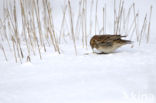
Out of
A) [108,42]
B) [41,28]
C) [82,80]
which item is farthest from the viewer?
[41,28]

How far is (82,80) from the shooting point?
54.9 inches

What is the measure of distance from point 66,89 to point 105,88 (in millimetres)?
248

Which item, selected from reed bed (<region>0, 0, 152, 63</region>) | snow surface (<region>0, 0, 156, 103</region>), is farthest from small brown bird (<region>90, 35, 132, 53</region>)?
reed bed (<region>0, 0, 152, 63</region>)

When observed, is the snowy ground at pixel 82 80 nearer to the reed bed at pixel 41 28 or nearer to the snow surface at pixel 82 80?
the snow surface at pixel 82 80

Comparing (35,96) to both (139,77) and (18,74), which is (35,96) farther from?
(139,77)

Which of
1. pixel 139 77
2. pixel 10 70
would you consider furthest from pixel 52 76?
pixel 139 77

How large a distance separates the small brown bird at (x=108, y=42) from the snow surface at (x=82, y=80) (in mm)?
108

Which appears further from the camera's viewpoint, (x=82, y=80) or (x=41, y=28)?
(x=41, y=28)

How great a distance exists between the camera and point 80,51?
232 centimetres

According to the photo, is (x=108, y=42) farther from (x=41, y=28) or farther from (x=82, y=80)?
(x=41, y=28)

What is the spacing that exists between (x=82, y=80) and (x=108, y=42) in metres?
0.74

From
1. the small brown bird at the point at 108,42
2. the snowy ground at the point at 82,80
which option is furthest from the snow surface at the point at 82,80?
the small brown bird at the point at 108,42

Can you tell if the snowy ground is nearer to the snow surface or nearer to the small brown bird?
the snow surface

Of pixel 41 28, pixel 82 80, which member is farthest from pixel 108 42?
pixel 41 28
